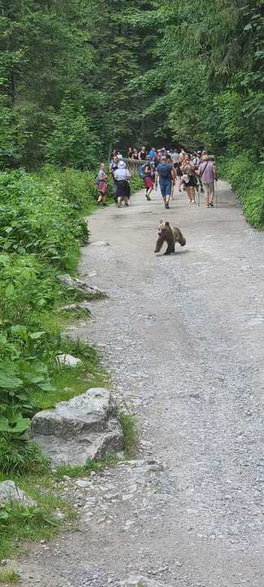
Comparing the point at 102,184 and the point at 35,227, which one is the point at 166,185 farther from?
the point at 35,227

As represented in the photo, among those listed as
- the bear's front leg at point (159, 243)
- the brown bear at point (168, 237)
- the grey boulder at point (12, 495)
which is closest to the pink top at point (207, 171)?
the brown bear at point (168, 237)

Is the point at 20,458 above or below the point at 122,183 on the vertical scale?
above

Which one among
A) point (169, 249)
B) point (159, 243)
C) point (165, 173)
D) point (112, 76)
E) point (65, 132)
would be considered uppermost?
point (112, 76)

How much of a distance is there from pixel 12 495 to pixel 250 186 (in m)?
19.1

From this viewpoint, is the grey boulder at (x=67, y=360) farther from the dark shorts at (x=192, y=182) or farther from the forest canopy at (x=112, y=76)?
the dark shorts at (x=192, y=182)

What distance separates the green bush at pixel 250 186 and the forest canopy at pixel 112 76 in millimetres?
733

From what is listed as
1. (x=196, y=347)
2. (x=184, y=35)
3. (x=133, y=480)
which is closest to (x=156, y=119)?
(x=184, y=35)

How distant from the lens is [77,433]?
589cm

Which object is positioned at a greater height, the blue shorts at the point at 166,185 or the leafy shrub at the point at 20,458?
the leafy shrub at the point at 20,458

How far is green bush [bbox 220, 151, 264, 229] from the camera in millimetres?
18047

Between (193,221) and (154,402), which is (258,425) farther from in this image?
(193,221)

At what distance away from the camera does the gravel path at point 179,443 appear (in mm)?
4434

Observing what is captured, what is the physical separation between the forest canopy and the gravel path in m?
8.17

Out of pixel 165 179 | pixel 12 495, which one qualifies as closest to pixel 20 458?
pixel 12 495
